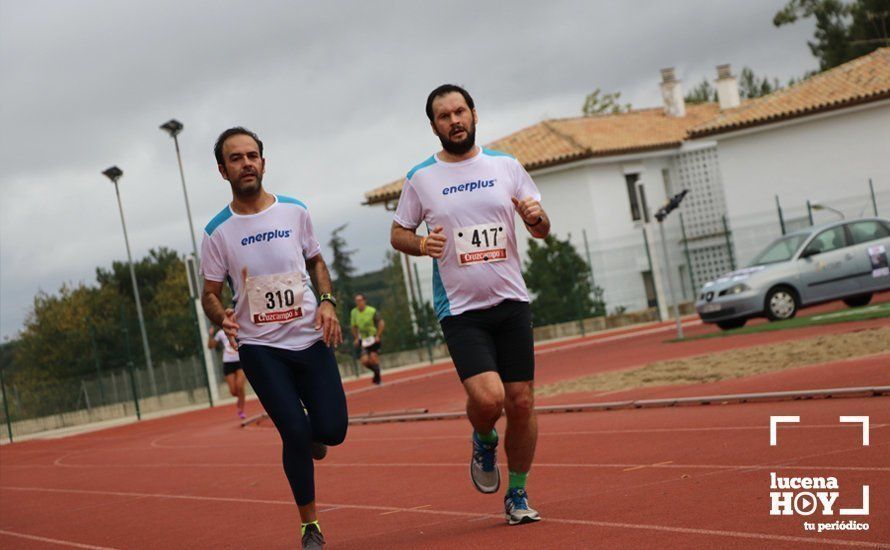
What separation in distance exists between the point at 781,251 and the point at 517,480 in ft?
59.1

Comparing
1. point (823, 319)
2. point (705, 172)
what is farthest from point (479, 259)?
point (705, 172)

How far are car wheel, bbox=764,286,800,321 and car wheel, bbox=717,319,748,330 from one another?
84cm

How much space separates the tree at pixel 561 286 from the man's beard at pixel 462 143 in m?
32.5

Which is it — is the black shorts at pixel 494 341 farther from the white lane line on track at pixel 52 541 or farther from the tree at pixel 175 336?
the tree at pixel 175 336

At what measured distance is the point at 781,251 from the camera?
24.4 m

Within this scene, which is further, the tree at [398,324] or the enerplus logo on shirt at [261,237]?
the tree at [398,324]

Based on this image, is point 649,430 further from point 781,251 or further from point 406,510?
point 781,251

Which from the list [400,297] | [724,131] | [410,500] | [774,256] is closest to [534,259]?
[400,297]

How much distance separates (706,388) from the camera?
47.6ft

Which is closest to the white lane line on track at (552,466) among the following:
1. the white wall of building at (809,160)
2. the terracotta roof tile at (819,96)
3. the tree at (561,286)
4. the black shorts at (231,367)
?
the black shorts at (231,367)

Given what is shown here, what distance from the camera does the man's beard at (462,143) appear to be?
7.30 metres

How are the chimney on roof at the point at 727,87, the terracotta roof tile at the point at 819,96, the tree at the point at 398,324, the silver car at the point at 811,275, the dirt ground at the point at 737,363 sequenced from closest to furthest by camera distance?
the dirt ground at the point at 737,363, the silver car at the point at 811,275, the tree at the point at 398,324, the terracotta roof tile at the point at 819,96, the chimney on roof at the point at 727,87

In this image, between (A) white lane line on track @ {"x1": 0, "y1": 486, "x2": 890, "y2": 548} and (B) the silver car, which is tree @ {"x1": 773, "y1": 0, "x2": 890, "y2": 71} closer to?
(B) the silver car

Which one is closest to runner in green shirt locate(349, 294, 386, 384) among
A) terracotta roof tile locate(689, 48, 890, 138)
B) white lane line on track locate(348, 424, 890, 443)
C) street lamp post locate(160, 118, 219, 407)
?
street lamp post locate(160, 118, 219, 407)
